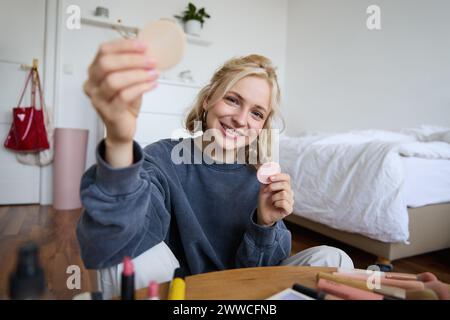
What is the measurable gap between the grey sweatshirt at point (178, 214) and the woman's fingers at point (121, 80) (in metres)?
0.08

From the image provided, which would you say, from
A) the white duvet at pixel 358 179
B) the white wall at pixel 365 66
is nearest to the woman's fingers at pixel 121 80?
the white duvet at pixel 358 179

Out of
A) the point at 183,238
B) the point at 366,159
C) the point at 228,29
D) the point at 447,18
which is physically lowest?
the point at 183,238

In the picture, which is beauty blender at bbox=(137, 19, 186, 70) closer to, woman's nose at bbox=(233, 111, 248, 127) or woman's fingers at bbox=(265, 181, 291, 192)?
woman's fingers at bbox=(265, 181, 291, 192)

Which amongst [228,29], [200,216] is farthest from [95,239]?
[228,29]

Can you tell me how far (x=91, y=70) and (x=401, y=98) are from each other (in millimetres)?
2580

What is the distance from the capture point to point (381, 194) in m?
1.35

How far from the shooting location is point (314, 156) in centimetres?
173

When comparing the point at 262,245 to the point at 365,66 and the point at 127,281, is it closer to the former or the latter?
the point at 127,281

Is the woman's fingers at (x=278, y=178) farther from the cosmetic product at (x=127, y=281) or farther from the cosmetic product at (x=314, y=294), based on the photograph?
the cosmetic product at (x=127, y=281)

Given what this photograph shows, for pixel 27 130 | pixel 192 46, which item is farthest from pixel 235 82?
pixel 192 46

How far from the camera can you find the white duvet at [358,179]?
133cm

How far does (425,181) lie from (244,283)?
1380mm

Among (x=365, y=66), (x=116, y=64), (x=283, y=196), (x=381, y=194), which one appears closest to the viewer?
(x=116, y=64)

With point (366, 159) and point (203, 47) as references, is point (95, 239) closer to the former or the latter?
point (366, 159)
